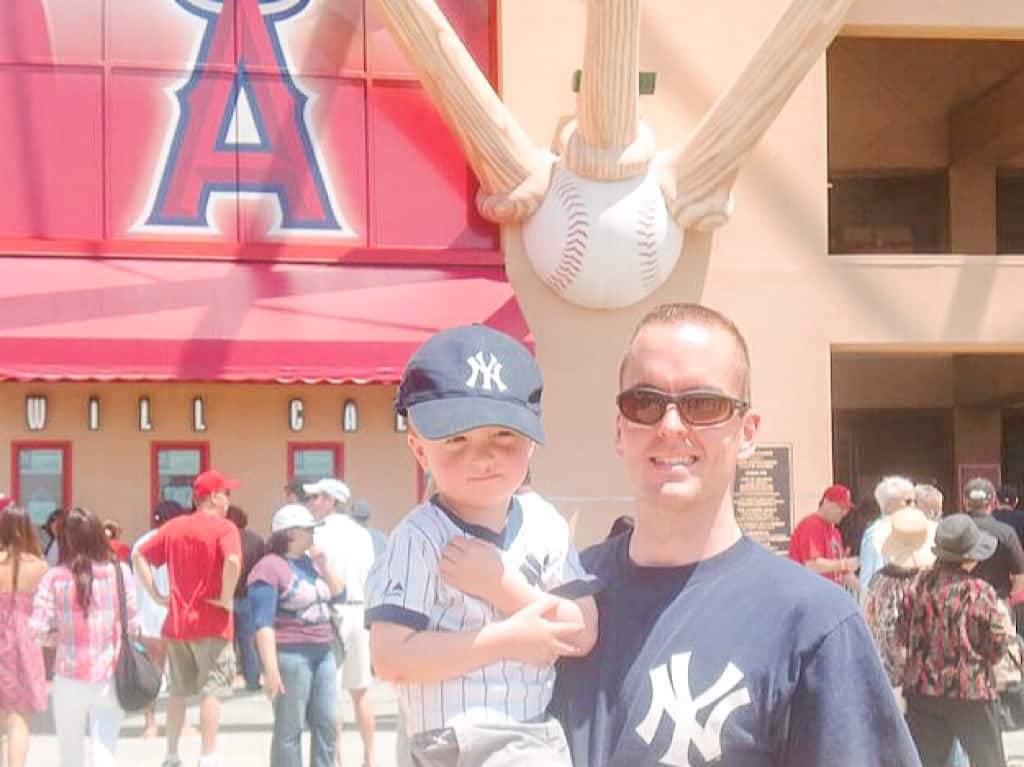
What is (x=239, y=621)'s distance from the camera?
12523 millimetres

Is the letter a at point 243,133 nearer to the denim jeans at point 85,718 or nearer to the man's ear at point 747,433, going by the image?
the denim jeans at point 85,718

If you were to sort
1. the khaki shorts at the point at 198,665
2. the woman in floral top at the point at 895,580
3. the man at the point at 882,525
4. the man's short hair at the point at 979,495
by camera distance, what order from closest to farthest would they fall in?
the woman in floral top at the point at 895,580 < the khaki shorts at the point at 198,665 < the man at the point at 882,525 < the man's short hair at the point at 979,495

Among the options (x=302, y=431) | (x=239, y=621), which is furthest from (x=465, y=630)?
(x=302, y=431)

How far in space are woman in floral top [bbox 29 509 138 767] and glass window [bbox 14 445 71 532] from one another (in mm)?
5748

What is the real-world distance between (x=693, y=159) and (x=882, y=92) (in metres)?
7.51

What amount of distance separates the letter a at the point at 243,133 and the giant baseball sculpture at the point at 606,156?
4.73ft

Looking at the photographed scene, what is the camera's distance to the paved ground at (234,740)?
10089 millimetres

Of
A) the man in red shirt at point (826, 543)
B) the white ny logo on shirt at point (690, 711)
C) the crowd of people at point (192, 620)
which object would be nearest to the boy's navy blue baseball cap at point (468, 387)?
the white ny logo on shirt at point (690, 711)

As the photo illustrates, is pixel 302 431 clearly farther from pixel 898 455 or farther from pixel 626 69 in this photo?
pixel 898 455

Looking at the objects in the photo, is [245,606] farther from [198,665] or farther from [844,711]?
[844,711]

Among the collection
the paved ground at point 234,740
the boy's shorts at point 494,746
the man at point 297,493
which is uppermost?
the man at point 297,493

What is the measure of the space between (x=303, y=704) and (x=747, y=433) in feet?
20.7

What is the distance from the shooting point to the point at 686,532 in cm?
223

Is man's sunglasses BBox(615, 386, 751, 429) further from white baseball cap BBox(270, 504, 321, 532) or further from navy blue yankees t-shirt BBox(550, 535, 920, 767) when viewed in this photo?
white baseball cap BBox(270, 504, 321, 532)
